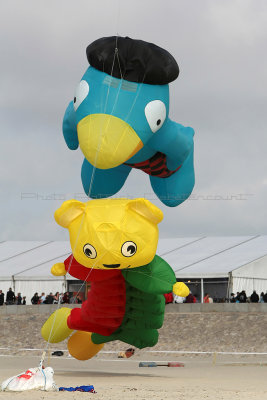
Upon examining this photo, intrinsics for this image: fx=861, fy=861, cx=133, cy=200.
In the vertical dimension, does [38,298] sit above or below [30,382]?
above

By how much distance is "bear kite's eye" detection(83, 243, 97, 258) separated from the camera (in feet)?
46.4

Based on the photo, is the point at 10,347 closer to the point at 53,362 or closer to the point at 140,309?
the point at 53,362

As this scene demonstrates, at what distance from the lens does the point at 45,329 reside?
1606cm

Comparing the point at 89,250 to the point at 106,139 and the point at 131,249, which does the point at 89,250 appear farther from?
the point at 106,139

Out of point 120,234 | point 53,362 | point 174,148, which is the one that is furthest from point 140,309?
point 53,362

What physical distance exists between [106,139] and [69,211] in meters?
1.90

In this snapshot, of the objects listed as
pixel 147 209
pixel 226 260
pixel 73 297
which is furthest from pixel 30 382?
pixel 226 260

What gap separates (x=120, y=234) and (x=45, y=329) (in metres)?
3.01

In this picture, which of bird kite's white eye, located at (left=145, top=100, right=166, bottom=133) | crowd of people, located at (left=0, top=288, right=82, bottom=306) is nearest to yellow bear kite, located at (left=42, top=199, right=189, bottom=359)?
bird kite's white eye, located at (left=145, top=100, right=166, bottom=133)

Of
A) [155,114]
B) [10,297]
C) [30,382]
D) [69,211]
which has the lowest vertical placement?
[30,382]

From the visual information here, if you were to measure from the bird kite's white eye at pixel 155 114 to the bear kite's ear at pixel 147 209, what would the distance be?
4.22 ft

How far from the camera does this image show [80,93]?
45.5 ft

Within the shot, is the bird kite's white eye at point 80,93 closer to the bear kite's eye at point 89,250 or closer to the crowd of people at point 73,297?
the bear kite's eye at point 89,250

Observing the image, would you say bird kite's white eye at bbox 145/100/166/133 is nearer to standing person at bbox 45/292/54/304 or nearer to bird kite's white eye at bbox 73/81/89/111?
bird kite's white eye at bbox 73/81/89/111
